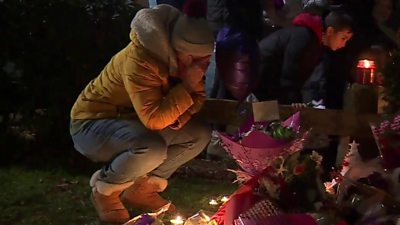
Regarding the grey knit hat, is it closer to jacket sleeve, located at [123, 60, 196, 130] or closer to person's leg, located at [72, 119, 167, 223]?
jacket sleeve, located at [123, 60, 196, 130]

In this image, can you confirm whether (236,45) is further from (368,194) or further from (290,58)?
(368,194)

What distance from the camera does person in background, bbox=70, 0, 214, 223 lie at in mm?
3498

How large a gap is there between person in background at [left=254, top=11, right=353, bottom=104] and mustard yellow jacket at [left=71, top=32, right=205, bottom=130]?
1309 mm

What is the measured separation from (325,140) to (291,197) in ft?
5.08

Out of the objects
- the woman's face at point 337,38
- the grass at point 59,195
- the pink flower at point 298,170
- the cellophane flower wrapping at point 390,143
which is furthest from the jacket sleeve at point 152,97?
the woman's face at point 337,38

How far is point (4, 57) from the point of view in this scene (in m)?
4.90

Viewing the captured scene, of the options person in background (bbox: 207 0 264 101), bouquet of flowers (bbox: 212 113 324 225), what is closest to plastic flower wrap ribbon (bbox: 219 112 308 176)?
bouquet of flowers (bbox: 212 113 324 225)

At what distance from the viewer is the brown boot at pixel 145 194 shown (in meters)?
3.83

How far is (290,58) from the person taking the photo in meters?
4.86

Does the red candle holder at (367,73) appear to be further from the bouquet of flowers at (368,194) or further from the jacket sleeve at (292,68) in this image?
the bouquet of flowers at (368,194)

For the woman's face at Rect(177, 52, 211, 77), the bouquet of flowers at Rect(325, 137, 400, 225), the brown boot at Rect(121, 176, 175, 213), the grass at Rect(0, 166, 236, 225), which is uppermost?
the woman's face at Rect(177, 52, 211, 77)

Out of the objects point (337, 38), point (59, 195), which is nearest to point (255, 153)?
point (59, 195)

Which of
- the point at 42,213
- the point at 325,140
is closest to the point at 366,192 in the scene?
the point at 325,140

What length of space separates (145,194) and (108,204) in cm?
23
